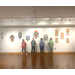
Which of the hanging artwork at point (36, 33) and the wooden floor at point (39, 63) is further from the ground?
the hanging artwork at point (36, 33)

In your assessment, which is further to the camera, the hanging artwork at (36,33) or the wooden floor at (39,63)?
the hanging artwork at (36,33)

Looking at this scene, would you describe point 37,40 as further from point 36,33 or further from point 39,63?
point 39,63

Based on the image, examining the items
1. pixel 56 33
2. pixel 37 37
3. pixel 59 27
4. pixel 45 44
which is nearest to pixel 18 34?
pixel 37 37

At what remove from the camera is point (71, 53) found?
5273 millimetres

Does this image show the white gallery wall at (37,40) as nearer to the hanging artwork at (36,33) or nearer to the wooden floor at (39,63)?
the hanging artwork at (36,33)

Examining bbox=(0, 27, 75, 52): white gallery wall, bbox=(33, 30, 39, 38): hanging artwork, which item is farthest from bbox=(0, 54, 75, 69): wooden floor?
bbox=(33, 30, 39, 38): hanging artwork

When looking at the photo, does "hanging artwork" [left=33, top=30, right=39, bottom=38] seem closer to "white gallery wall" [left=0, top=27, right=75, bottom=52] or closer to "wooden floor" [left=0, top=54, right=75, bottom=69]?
"white gallery wall" [left=0, top=27, right=75, bottom=52]

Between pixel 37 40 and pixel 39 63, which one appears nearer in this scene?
pixel 39 63

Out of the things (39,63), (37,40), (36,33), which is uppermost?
(36,33)

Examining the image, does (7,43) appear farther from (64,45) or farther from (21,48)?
(64,45)

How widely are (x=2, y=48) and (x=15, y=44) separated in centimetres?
143

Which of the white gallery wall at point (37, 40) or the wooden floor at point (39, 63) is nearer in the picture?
the wooden floor at point (39, 63)

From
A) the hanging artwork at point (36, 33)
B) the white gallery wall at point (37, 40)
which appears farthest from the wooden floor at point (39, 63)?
the hanging artwork at point (36, 33)

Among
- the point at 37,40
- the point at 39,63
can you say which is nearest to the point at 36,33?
the point at 37,40
